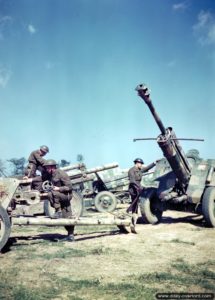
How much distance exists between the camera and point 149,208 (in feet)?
30.0

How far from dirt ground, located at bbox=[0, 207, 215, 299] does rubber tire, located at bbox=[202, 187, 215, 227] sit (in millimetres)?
247

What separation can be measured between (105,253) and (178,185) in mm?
4257

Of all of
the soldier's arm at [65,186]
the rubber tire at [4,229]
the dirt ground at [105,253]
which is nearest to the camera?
the dirt ground at [105,253]

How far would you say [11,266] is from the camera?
→ 4.89m

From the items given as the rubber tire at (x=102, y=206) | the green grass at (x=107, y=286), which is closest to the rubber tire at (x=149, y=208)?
the rubber tire at (x=102, y=206)

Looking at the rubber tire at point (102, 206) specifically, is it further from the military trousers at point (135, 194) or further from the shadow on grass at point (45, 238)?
the shadow on grass at point (45, 238)

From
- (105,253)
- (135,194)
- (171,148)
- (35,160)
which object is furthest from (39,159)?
(105,253)

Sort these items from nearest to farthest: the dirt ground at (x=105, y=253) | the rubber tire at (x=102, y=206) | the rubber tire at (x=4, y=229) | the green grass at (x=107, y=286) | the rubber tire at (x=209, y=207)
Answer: the green grass at (x=107, y=286) → the dirt ground at (x=105, y=253) → the rubber tire at (x=4, y=229) → the rubber tire at (x=209, y=207) → the rubber tire at (x=102, y=206)

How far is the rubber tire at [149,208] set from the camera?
9.06m

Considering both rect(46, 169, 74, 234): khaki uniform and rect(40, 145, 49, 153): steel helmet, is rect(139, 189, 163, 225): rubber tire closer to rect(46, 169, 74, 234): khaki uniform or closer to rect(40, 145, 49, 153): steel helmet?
rect(46, 169, 74, 234): khaki uniform

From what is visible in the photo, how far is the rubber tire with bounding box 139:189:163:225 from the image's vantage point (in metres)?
9.06

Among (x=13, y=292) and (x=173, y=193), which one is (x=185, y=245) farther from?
(x=13, y=292)

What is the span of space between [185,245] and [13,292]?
365 cm

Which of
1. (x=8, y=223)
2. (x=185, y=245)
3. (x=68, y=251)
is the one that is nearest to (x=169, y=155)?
(x=185, y=245)
